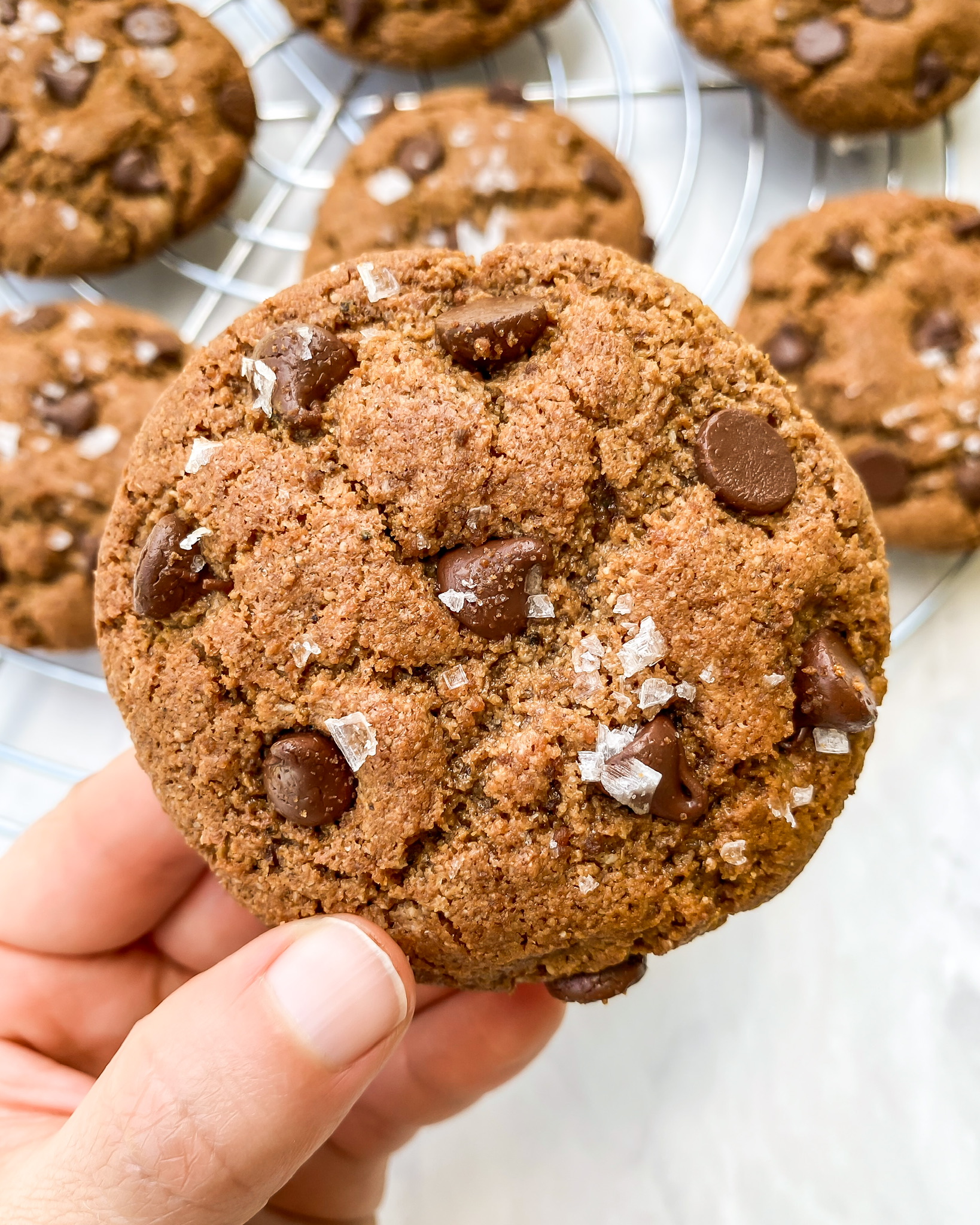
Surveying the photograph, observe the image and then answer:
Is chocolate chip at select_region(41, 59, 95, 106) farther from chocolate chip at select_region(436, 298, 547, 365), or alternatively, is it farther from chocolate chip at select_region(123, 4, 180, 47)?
chocolate chip at select_region(436, 298, 547, 365)

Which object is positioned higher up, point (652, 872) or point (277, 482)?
point (277, 482)

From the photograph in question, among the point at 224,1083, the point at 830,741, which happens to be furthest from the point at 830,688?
the point at 224,1083

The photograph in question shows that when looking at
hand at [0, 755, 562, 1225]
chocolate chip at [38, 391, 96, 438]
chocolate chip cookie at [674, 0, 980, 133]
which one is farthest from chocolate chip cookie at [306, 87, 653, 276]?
hand at [0, 755, 562, 1225]

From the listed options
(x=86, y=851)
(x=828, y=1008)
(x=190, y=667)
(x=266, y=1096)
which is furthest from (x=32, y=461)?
(x=828, y=1008)

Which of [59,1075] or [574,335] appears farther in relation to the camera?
[59,1075]

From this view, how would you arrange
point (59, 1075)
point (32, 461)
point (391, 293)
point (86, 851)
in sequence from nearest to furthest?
point (391, 293)
point (59, 1075)
point (86, 851)
point (32, 461)

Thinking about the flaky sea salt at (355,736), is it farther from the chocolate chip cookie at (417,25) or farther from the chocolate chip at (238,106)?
the chocolate chip cookie at (417,25)

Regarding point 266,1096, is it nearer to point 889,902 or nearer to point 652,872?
point 652,872
